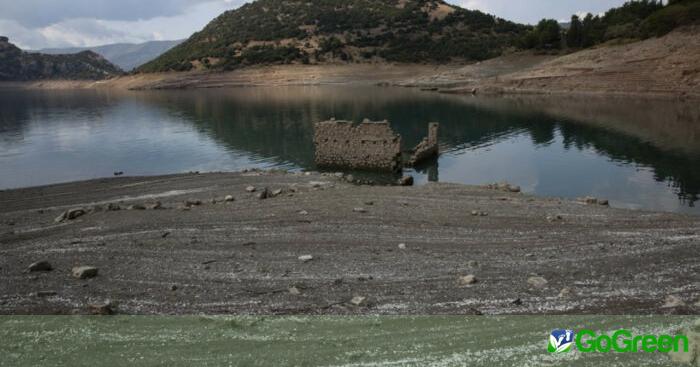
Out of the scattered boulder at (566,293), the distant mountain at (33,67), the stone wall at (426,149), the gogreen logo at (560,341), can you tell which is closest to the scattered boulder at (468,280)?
the scattered boulder at (566,293)

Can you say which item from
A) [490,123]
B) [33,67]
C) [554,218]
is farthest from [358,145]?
[33,67]

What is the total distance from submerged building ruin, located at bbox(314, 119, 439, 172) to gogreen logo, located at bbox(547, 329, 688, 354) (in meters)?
20.7

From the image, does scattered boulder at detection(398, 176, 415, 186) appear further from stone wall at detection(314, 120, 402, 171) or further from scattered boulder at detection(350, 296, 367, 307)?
scattered boulder at detection(350, 296, 367, 307)

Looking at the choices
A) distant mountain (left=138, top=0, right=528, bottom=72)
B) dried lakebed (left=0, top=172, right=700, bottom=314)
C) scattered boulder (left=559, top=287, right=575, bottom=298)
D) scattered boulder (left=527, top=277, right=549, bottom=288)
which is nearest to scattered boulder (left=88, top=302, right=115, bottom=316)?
dried lakebed (left=0, top=172, right=700, bottom=314)

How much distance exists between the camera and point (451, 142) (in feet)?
132

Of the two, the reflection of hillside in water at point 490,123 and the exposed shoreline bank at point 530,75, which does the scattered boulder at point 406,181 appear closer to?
the reflection of hillside in water at point 490,123

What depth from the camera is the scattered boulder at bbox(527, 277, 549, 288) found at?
402 inches

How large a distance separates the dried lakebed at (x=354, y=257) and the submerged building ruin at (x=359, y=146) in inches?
342

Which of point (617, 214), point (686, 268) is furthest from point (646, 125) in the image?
point (686, 268)

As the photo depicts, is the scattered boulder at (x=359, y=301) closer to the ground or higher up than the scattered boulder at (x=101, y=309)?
closer to the ground

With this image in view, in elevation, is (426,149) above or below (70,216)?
above

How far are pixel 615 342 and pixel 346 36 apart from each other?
12816 cm

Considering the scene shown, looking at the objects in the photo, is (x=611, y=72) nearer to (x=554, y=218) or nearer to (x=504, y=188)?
(x=504, y=188)

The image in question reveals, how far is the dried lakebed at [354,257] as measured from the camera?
31.4 feet
